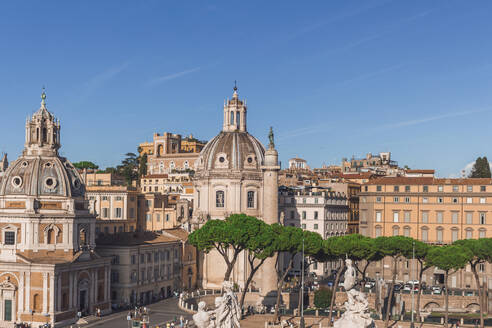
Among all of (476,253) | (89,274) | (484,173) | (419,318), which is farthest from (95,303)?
(484,173)

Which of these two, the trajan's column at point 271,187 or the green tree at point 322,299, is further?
the trajan's column at point 271,187

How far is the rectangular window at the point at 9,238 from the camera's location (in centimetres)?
6191

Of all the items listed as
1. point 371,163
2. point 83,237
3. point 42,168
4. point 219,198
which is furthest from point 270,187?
point 371,163

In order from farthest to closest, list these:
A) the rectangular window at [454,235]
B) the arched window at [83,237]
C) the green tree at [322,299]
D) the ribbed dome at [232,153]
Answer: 1. the rectangular window at [454,235]
2. the ribbed dome at [232,153]
3. the green tree at [322,299]
4. the arched window at [83,237]

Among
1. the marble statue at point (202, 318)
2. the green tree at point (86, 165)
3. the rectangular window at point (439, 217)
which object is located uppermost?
the green tree at point (86, 165)

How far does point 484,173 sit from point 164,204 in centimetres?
5747

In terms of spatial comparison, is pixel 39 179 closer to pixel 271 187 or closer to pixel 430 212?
pixel 271 187

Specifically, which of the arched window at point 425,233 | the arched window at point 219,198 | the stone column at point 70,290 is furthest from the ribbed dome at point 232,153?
the stone column at point 70,290

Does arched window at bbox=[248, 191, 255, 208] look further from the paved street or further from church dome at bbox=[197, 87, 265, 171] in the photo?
the paved street

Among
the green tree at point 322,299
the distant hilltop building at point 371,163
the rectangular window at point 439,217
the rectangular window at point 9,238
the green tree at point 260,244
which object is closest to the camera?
the rectangular window at point 9,238

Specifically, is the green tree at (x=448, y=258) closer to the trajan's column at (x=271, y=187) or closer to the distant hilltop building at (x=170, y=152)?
the trajan's column at (x=271, y=187)

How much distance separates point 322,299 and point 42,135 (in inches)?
1327

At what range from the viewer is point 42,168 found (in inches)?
2525

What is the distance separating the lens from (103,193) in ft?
326
